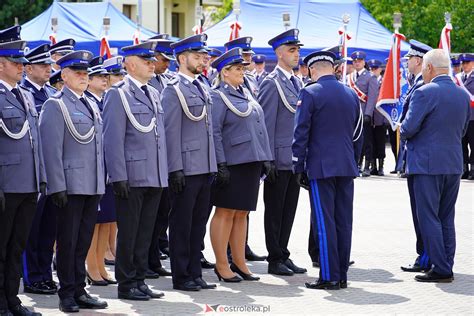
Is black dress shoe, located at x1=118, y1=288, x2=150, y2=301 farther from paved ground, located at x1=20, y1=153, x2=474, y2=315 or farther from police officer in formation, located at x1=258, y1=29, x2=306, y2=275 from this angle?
police officer in formation, located at x1=258, y1=29, x2=306, y2=275

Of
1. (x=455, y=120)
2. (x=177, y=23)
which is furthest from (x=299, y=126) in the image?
(x=177, y=23)

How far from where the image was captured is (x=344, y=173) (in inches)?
394

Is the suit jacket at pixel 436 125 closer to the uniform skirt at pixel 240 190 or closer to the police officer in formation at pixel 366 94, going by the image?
the uniform skirt at pixel 240 190

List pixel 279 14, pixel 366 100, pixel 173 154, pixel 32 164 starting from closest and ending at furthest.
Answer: pixel 32 164 → pixel 173 154 → pixel 366 100 → pixel 279 14

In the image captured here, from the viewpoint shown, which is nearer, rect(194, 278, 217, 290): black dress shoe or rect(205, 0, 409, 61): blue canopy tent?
rect(194, 278, 217, 290): black dress shoe

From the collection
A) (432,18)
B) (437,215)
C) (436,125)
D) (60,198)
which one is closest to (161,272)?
(60,198)

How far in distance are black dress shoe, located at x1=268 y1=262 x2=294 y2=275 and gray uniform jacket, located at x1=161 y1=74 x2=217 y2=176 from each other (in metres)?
1.44

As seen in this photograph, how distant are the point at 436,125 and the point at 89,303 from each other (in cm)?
371

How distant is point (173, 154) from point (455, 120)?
107 inches

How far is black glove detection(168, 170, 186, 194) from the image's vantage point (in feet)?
32.3

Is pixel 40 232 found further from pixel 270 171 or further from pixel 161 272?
pixel 270 171

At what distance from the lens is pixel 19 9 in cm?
4812

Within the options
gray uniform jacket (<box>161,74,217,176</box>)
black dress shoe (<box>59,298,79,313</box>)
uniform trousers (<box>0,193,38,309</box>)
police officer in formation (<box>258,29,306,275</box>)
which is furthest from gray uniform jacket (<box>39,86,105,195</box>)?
police officer in formation (<box>258,29,306,275</box>)

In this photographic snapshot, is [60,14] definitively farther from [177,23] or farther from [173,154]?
[177,23]
